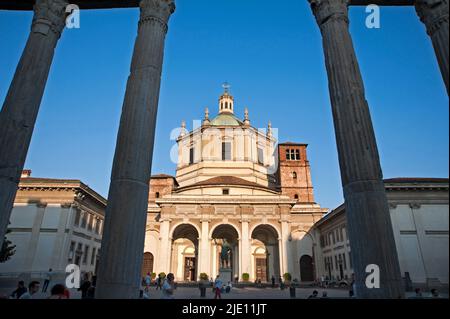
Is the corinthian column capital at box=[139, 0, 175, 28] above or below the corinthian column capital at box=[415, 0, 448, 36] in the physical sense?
above

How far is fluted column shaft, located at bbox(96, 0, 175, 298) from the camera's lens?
5.21m

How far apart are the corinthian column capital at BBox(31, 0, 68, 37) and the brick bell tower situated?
37.0 metres

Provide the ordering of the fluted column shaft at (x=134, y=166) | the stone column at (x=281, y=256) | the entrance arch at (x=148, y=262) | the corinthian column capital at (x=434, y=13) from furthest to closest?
the entrance arch at (x=148, y=262) → the stone column at (x=281, y=256) → the corinthian column capital at (x=434, y=13) → the fluted column shaft at (x=134, y=166)

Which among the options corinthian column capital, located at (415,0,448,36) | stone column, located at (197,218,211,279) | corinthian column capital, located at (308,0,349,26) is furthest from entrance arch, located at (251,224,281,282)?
corinthian column capital, located at (415,0,448,36)

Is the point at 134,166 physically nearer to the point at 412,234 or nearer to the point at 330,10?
the point at 330,10

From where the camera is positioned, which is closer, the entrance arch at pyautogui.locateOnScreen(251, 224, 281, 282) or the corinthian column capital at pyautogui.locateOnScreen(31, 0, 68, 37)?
the corinthian column capital at pyautogui.locateOnScreen(31, 0, 68, 37)

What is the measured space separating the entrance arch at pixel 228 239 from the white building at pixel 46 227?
13536 mm

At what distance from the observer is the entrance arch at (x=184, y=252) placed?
34.1 m

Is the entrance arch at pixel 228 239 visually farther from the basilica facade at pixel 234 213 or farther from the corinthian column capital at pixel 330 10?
the corinthian column capital at pixel 330 10

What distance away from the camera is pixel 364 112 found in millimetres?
6027

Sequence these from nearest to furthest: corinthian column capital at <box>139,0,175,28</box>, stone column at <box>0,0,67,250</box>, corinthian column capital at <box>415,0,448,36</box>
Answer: corinthian column capital at <box>415,0,448,36</box>, stone column at <box>0,0,67,250</box>, corinthian column capital at <box>139,0,175,28</box>

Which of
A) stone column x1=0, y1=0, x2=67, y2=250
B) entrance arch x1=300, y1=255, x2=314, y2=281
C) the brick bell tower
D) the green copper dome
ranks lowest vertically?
entrance arch x1=300, y1=255, x2=314, y2=281

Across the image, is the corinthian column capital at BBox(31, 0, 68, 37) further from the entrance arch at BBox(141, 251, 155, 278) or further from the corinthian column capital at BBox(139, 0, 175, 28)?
the entrance arch at BBox(141, 251, 155, 278)

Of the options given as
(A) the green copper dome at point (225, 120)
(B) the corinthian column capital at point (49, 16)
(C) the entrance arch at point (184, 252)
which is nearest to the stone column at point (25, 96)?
(B) the corinthian column capital at point (49, 16)
